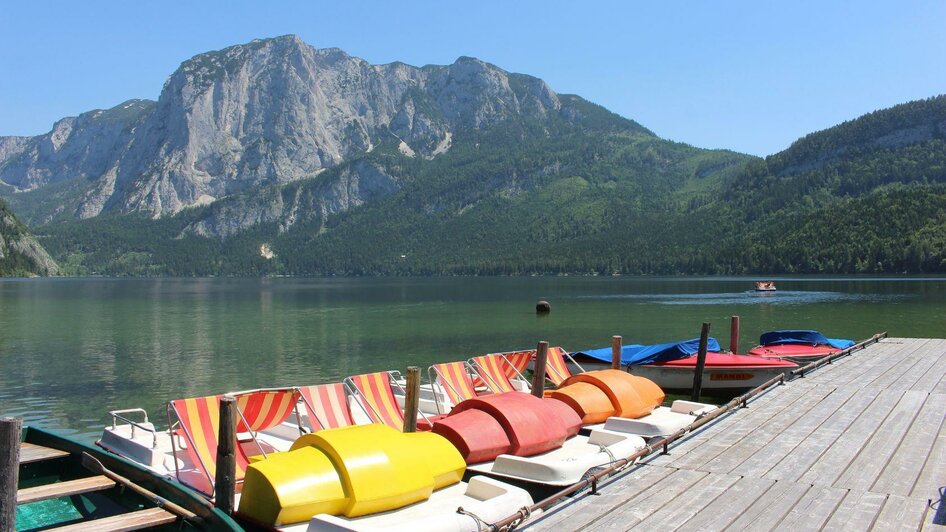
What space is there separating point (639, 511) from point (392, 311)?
71.3 meters

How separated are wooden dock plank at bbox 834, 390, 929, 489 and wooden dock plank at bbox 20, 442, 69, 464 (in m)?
12.6

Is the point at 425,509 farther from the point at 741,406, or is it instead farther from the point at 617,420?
the point at 741,406

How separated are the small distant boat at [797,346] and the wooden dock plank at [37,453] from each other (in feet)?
78.2

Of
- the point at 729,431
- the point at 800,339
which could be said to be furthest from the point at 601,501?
the point at 800,339

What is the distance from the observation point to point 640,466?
11.3 metres

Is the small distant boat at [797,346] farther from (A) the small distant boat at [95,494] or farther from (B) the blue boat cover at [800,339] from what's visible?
(A) the small distant boat at [95,494]

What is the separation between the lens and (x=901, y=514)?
882cm

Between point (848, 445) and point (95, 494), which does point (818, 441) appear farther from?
point (95, 494)

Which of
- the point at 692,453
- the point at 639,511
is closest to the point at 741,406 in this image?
the point at 692,453

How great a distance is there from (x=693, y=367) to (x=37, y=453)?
19.2 m

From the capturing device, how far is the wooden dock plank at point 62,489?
33.9 ft

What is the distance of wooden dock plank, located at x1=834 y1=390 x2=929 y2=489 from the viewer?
33.8 ft

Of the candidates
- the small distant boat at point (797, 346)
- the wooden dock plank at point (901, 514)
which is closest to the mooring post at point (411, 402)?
the wooden dock plank at point (901, 514)

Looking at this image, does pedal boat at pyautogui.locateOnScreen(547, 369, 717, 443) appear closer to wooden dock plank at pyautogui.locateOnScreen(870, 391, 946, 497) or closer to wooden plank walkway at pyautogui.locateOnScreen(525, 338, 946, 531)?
wooden plank walkway at pyautogui.locateOnScreen(525, 338, 946, 531)
